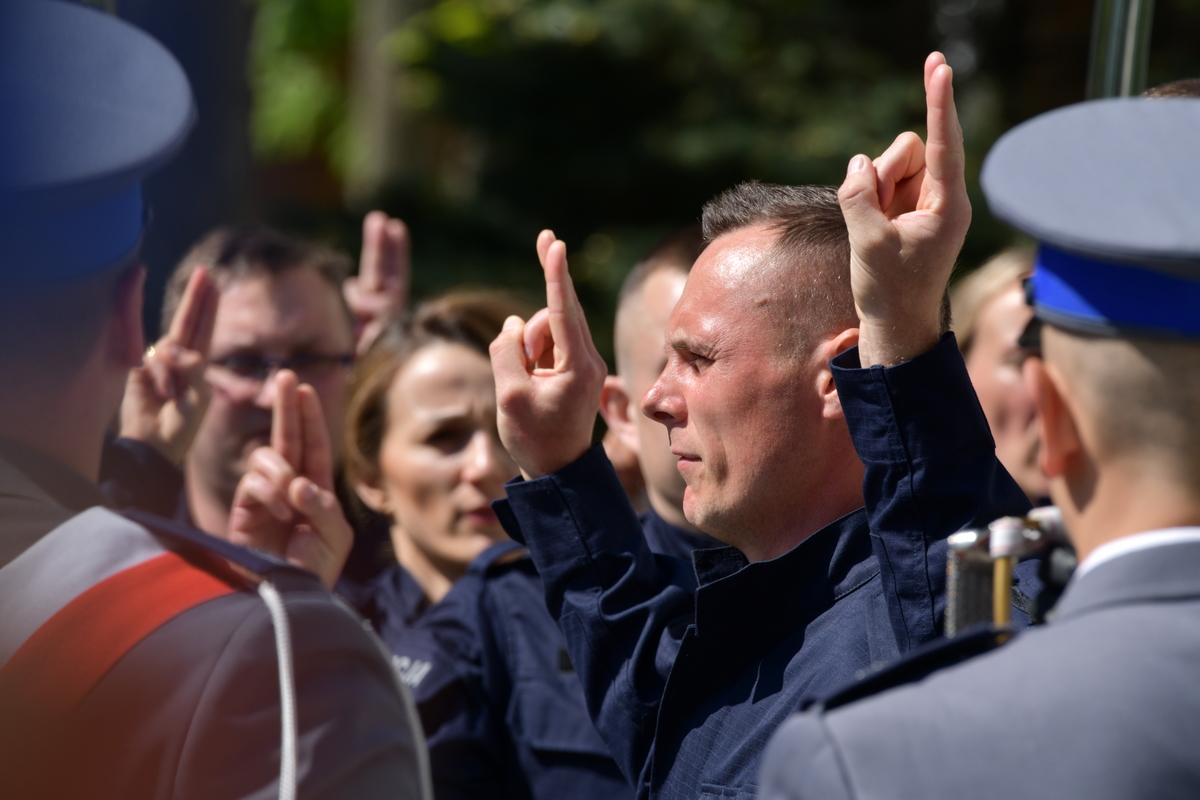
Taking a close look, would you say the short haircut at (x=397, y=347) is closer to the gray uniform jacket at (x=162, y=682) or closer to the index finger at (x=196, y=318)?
the index finger at (x=196, y=318)

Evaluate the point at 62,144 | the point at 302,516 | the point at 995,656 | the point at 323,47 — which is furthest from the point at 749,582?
the point at 323,47

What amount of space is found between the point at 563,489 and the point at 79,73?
887mm

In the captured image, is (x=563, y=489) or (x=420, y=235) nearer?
(x=563, y=489)

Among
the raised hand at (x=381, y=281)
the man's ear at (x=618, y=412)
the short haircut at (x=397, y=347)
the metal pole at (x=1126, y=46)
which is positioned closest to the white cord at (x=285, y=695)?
the man's ear at (x=618, y=412)

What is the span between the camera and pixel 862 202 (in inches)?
56.7

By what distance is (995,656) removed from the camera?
109 cm

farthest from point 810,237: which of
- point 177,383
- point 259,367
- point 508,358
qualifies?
point 259,367

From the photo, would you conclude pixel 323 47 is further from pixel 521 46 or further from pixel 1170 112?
pixel 1170 112

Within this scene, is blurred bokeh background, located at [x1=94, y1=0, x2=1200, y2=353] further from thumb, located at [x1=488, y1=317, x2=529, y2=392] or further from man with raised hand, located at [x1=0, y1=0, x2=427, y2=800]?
man with raised hand, located at [x1=0, y1=0, x2=427, y2=800]

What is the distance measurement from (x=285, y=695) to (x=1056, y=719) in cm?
73

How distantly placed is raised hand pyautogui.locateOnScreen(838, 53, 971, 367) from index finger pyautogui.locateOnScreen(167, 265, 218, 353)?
1.43 m

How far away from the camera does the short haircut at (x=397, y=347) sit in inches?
130

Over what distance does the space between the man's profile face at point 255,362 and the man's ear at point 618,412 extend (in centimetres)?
71

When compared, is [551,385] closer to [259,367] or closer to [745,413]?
[745,413]
